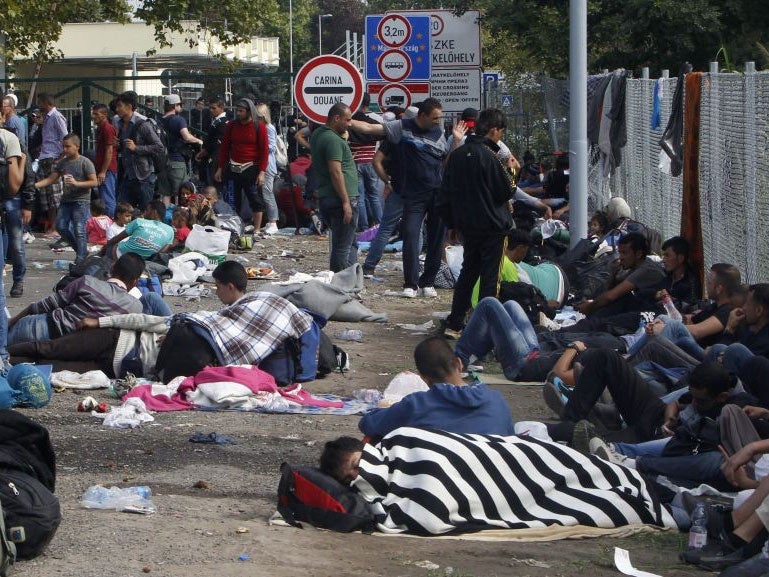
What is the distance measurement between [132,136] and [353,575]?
528 inches

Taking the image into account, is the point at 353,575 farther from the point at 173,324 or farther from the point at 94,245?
the point at 94,245

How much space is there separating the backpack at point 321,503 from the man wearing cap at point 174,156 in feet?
43.8

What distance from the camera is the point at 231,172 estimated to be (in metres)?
18.6

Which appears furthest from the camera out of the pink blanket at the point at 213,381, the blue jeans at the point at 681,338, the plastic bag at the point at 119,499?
the pink blanket at the point at 213,381

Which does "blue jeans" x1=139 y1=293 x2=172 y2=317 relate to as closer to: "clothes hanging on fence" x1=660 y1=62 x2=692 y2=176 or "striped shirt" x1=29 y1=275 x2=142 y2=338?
"striped shirt" x1=29 y1=275 x2=142 y2=338

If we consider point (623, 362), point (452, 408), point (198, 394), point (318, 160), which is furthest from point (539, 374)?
point (318, 160)

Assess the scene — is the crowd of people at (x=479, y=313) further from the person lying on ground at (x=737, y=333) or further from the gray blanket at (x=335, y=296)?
the gray blanket at (x=335, y=296)

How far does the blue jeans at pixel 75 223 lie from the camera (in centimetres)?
1520

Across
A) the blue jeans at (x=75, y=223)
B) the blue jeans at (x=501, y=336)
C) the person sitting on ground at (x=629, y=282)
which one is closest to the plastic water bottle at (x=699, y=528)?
the blue jeans at (x=501, y=336)

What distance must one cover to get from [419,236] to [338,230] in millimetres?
920

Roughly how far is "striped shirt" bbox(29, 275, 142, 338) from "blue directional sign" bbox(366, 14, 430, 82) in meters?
8.64

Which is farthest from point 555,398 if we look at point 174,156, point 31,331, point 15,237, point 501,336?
point 174,156

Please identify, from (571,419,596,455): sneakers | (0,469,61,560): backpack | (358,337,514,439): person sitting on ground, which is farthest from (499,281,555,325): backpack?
(0,469,61,560): backpack

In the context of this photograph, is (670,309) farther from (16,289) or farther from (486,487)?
(16,289)
